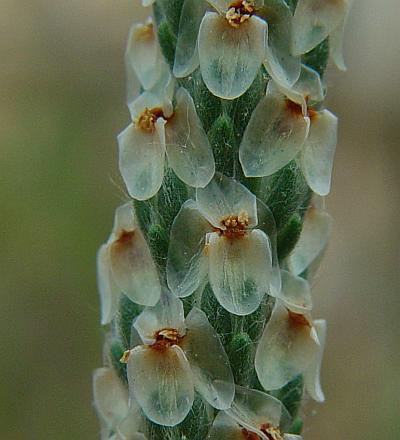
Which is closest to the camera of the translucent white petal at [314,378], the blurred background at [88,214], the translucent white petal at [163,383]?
the translucent white petal at [163,383]

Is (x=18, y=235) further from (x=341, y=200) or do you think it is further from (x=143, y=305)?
(x=143, y=305)

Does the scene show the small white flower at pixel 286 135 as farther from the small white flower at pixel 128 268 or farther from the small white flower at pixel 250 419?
the small white flower at pixel 250 419

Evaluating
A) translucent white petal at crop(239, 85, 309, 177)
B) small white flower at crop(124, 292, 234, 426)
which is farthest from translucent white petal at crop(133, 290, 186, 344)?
translucent white petal at crop(239, 85, 309, 177)

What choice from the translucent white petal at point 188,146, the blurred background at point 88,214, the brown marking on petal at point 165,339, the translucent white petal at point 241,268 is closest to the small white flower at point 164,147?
the translucent white petal at point 188,146

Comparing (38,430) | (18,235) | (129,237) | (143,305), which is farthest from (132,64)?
(18,235)

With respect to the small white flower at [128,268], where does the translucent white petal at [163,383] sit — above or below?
below

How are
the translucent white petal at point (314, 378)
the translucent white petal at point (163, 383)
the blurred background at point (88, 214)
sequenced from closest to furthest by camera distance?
1. the translucent white petal at point (163, 383)
2. the translucent white petal at point (314, 378)
3. the blurred background at point (88, 214)
